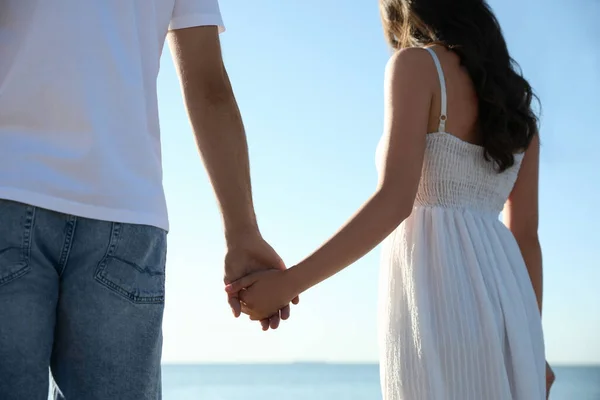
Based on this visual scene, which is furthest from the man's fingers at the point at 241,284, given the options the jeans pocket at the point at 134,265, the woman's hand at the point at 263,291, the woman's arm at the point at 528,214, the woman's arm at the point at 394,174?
the jeans pocket at the point at 134,265

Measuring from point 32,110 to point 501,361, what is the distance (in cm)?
147

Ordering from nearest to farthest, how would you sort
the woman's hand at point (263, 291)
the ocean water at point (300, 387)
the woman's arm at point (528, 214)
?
the woman's hand at point (263, 291) < the woman's arm at point (528, 214) < the ocean water at point (300, 387)

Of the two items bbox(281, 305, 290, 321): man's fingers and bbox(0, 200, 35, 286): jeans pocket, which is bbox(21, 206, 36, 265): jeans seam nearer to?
bbox(0, 200, 35, 286): jeans pocket

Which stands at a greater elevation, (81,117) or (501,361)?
(81,117)

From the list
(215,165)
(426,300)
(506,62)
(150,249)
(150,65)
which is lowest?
(426,300)

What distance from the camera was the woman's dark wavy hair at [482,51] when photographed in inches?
102

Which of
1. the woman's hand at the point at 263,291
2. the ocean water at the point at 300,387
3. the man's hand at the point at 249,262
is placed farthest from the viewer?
the ocean water at the point at 300,387

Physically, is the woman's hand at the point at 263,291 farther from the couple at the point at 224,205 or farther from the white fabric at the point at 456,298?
the white fabric at the point at 456,298

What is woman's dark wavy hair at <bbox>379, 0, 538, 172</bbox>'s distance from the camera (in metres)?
2.60

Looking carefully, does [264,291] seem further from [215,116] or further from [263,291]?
[215,116]

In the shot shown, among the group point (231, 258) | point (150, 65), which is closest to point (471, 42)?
point (231, 258)

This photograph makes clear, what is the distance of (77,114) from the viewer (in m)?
1.49

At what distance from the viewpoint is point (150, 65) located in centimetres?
165

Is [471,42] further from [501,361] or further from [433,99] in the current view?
[501,361]
